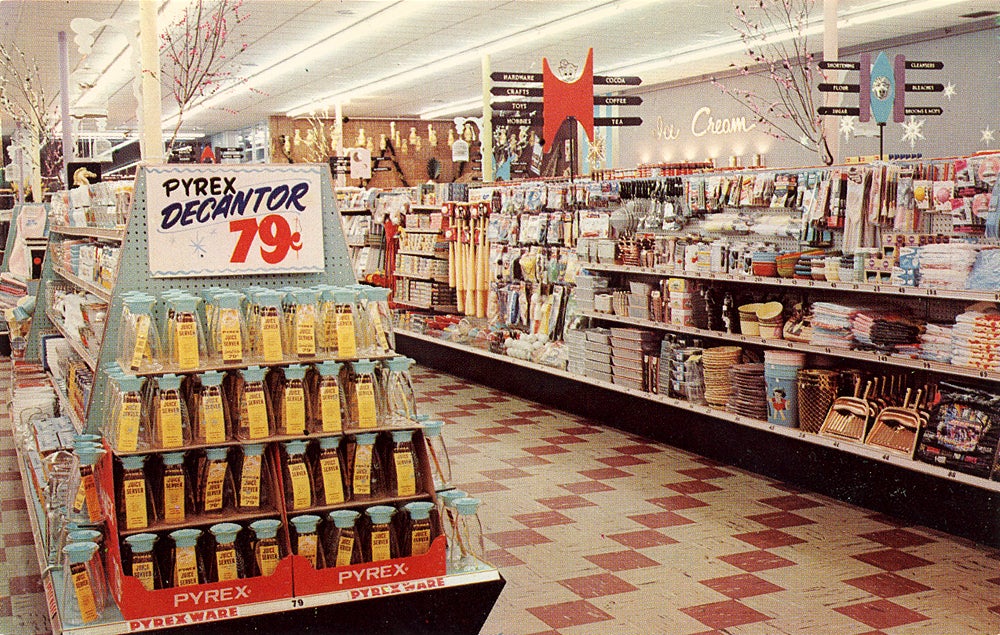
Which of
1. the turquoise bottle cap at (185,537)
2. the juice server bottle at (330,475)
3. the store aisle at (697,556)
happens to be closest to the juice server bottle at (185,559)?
the turquoise bottle cap at (185,537)

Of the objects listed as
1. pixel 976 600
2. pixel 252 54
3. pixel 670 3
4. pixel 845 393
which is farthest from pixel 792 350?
pixel 252 54

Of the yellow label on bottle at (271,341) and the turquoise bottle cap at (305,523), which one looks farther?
the yellow label on bottle at (271,341)

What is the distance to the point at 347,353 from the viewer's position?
11.7 feet

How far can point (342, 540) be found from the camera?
3.46 metres

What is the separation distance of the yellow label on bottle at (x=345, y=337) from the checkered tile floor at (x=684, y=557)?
1.22 metres

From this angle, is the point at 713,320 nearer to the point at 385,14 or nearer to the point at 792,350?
the point at 792,350

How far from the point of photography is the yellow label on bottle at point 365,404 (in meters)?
3.54

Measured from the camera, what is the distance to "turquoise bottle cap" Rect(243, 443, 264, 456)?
11.3ft

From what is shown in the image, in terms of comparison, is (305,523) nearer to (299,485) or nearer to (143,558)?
(299,485)

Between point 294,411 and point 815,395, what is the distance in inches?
123

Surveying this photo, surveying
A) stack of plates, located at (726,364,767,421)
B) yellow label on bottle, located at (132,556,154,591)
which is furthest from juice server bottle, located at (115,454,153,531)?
stack of plates, located at (726,364,767,421)

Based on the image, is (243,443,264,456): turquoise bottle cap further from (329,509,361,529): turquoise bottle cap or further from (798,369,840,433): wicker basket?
(798,369,840,433): wicker basket

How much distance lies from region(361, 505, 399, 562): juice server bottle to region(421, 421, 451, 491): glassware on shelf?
22 cm

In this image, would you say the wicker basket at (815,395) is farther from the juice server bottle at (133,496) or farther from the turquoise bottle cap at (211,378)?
the juice server bottle at (133,496)
